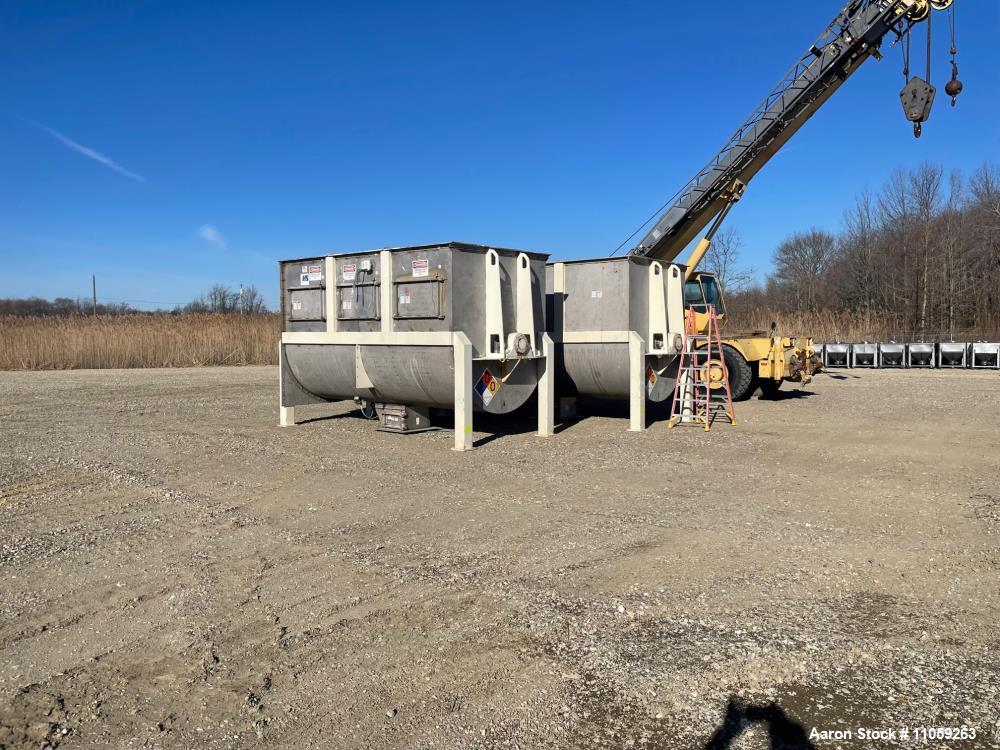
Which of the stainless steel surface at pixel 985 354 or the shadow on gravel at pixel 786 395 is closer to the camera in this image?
the shadow on gravel at pixel 786 395

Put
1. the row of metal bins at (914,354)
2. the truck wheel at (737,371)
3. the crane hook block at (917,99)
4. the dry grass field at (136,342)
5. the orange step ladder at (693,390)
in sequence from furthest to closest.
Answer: the dry grass field at (136,342) → the row of metal bins at (914,354) → the truck wheel at (737,371) → the crane hook block at (917,99) → the orange step ladder at (693,390)

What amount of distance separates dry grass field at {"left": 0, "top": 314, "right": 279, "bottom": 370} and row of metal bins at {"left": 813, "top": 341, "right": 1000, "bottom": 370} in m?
19.3

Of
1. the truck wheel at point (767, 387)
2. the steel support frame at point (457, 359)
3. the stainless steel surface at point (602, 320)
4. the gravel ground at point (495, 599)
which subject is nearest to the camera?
→ the gravel ground at point (495, 599)

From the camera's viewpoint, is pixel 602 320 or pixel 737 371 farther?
pixel 737 371

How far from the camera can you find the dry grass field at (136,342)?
78.0 ft

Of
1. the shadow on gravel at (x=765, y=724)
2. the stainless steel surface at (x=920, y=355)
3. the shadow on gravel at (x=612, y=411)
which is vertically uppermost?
the stainless steel surface at (x=920, y=355)

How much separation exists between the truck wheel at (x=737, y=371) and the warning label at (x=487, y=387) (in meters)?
6.33

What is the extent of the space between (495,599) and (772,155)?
1371cm

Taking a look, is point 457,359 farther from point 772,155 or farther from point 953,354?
point 953,354

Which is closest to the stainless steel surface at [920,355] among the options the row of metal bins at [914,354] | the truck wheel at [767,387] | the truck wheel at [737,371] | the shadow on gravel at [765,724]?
the row of metal bins at [914,354]

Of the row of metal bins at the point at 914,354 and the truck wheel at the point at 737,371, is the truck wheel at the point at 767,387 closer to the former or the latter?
the truck wheel at the point at 737,371

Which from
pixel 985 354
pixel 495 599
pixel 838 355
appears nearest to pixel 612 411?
pixel 495 599

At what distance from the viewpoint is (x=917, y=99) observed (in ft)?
45.1

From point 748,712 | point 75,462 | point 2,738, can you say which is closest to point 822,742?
point 748,712
